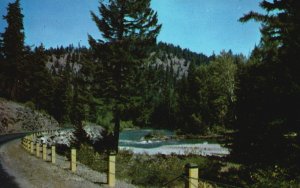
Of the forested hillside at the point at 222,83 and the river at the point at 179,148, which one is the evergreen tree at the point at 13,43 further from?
the river at the point at 179,148

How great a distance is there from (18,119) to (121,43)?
3770 centimetres

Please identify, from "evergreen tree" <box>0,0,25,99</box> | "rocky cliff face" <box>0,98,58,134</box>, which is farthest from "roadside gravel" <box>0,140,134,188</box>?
"evergreen tree" <box>0,0,25,99</box>

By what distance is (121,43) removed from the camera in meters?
29.5

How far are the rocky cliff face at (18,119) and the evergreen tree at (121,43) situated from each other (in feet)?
101

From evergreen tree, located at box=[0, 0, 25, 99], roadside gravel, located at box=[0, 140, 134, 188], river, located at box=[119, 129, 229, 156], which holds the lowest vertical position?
river, located at box=[119, 129, 229, 156]

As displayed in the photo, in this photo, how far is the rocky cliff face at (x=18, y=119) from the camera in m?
56.0

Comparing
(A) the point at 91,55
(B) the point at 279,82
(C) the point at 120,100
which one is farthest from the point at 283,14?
(A) the point at 91,55

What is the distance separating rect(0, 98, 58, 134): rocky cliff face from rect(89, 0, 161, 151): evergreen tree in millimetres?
30815

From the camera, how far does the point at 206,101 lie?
7962 centimetres

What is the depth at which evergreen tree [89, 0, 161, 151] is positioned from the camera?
29453mm

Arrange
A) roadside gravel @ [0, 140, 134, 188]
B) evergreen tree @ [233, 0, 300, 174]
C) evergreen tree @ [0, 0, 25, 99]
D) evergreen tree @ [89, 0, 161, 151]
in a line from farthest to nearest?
evergreen tree @ [0, 0, 25, 99] < evergreen tree @ [89, 0, 161, 151] < roadside gravel @ [0, 140, 134, 188] < evergreen tree @ [233, 0, 300, 174]

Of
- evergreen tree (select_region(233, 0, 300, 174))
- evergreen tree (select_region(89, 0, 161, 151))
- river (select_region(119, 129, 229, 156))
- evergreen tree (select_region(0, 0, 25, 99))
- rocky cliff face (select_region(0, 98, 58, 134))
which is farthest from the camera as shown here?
evergreen tree (select_region(0, 0, 25, 99))

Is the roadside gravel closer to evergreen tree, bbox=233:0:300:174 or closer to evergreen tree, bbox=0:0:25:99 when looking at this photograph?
evergreen tree, bbox=233:0:300:174

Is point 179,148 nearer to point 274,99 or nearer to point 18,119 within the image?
point 18,119
